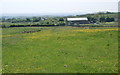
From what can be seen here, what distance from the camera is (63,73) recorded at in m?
15.8

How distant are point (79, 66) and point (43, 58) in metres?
5.07

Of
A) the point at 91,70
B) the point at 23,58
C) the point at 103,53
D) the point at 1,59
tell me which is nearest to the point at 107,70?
the point at 91,70

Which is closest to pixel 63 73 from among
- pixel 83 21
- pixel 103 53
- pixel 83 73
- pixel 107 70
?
pixel 83 73

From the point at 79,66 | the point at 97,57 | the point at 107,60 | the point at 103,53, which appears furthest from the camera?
the point at 103,53

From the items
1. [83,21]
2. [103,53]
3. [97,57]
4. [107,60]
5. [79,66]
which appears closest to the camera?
[79,66]

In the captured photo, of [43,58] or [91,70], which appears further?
[43,58]

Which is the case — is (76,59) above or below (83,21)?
below

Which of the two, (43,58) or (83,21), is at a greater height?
(83,21)

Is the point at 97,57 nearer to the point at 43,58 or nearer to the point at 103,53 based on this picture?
the point at 103,53

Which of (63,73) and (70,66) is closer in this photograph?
(63,73)

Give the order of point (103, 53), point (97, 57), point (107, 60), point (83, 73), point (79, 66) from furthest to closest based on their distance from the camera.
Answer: point (103, 53) → point (97, 57) → point (107, 60) → point (79, 66) → point (83, 73)

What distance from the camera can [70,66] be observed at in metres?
17.9

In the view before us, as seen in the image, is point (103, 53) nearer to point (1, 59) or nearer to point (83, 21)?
point (1, 59)

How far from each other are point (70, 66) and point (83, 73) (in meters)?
2.46
